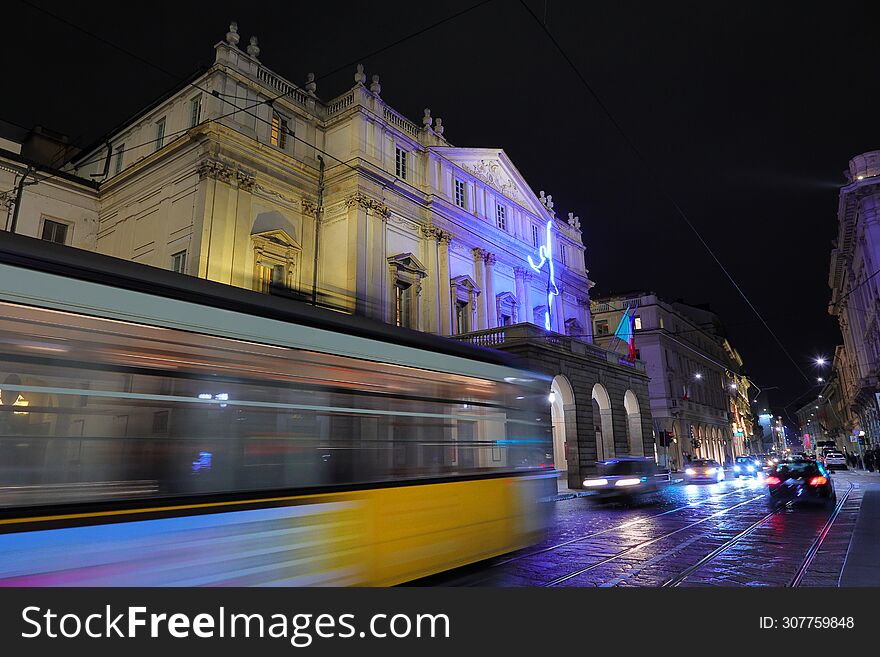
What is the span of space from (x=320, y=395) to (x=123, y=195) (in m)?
25.6

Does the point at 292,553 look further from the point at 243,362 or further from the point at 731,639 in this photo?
the point at 731,639

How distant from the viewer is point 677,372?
47.1m

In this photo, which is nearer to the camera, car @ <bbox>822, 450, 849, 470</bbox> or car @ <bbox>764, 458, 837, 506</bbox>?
car @ <bbox>764, 458, 837, 506</bbox>

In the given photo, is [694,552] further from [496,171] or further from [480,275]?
[496,171]

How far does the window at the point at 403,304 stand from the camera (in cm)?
2698

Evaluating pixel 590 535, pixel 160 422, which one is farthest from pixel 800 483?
pixel 160 422

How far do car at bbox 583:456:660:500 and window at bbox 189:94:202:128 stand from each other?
21.0m

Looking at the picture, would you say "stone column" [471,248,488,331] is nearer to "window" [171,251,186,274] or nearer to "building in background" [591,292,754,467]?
"building in background" [591,292,754,467]

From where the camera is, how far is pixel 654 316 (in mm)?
45531

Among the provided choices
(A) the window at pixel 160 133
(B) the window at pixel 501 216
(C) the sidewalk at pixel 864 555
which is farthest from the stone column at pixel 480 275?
(C) the sidewalk at pixel 864 555

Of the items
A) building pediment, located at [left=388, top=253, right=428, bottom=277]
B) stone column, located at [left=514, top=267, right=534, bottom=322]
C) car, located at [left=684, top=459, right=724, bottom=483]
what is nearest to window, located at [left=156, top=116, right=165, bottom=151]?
building pediment, located at [left=388, top=253, right=428, bottom=277]

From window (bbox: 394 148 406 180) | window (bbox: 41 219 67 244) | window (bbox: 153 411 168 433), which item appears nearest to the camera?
window (bbox: 153 411 168 433)

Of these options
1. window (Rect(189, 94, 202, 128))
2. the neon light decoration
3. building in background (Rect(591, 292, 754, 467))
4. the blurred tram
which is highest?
window (Rect(189, 94, 202, 128))

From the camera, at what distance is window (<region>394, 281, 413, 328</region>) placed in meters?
27.0
